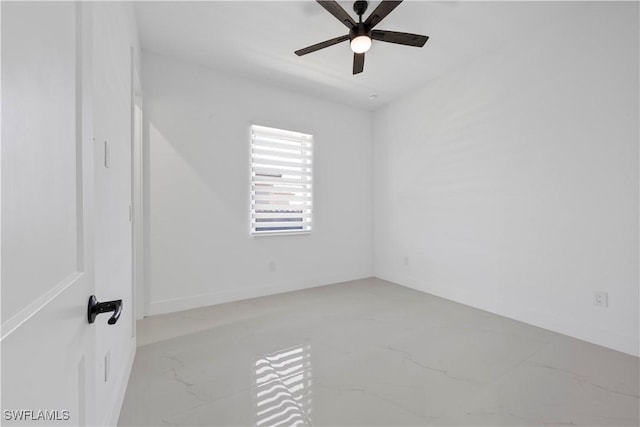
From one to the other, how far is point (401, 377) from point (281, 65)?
3.17m

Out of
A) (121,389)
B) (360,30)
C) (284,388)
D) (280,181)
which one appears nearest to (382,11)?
(360,30)

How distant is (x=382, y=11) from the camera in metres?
2.04

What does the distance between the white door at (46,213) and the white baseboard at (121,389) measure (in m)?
1.02

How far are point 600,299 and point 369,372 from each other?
6.58 ft

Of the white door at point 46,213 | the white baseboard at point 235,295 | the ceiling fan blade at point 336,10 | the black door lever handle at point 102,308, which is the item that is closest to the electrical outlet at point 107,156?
the white door at point 46,213

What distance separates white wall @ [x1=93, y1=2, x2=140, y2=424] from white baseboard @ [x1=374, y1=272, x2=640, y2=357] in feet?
10.7

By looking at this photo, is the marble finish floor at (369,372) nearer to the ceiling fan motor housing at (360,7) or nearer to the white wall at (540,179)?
the white wall at (540,179)

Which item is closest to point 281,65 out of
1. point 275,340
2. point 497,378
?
point 275,340

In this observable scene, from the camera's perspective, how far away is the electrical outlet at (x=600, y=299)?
2.33 metres

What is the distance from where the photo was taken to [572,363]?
2074mm

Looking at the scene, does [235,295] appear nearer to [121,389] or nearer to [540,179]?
[121,389]

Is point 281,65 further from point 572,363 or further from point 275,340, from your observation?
point 572,363

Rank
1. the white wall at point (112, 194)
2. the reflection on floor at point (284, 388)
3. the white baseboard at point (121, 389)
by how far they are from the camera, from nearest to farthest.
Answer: the white wall at point (112, 194)
the white baseboard at point (121, 389)
the reflection on floor at point (284, 388)

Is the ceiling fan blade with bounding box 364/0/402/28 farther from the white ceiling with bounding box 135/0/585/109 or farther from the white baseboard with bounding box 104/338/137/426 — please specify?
the white baseboard with bounding box 104/338/137/426
